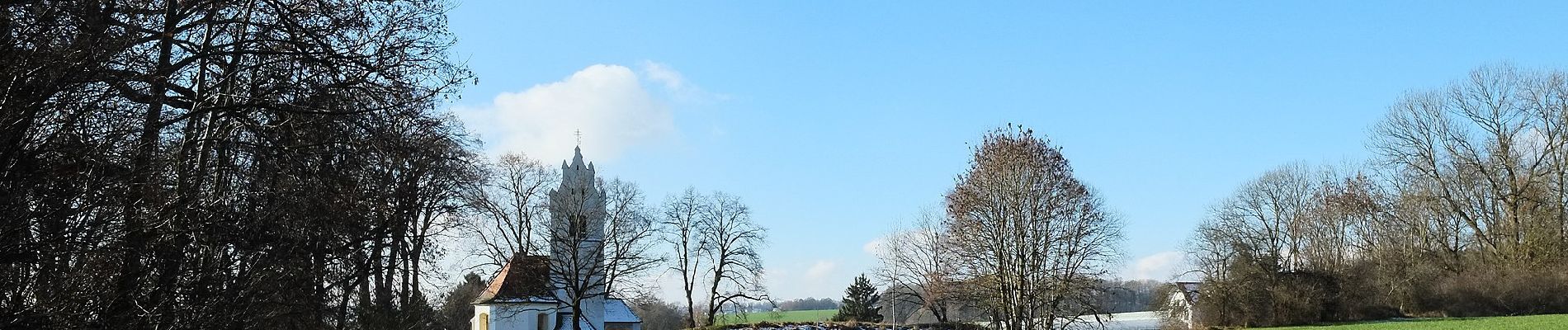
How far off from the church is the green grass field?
24310mm

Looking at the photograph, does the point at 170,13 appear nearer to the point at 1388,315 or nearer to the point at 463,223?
the point at 463,223

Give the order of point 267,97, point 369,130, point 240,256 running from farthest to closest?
point 369,130 → point 267,97 → point 240,256

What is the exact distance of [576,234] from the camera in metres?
33.9

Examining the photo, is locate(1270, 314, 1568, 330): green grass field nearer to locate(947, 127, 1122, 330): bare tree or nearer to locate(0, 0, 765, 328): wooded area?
locate(947, 127, 1122, 330): bare tree

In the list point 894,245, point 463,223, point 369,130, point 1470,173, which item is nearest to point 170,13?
point 369,130

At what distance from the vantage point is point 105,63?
651 cm

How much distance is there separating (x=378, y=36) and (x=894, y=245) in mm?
33940

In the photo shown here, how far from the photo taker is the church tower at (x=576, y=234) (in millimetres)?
33594

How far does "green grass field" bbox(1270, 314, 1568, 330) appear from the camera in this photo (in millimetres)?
27859

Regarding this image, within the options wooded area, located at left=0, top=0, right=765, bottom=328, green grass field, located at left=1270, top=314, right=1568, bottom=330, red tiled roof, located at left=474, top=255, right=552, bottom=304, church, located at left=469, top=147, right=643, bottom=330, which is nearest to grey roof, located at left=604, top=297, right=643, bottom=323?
church, located at left=469, top=147, right=643, bottom=330

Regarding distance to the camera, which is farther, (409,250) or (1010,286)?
(1010,286)

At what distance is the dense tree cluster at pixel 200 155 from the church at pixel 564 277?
70.4ft

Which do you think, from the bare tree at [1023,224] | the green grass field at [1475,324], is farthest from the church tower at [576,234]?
the green grass field at [1475,324]

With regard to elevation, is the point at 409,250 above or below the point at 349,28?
below
